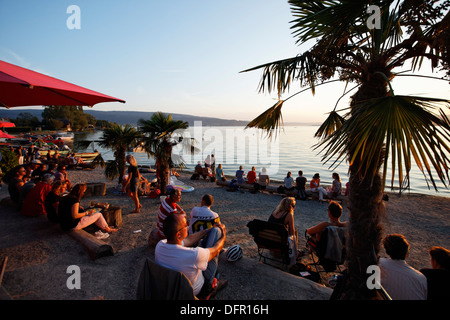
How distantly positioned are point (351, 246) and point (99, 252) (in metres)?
4.39

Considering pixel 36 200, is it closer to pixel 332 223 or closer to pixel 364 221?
pixel 332 223

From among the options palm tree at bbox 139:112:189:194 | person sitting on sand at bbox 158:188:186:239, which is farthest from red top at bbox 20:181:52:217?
palm tree at bbox 139:112:189:194

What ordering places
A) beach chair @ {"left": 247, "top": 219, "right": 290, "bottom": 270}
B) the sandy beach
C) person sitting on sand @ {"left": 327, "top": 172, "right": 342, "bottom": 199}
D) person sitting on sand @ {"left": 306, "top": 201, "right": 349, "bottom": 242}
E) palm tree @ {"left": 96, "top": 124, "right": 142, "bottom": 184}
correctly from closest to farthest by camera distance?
1. the sandy beach
2. beach chair @ {"left": 247, "top": 219, "right": 290, "bottom": 270}
3. person sitting on sand @ {"left": 306, "top": 201, "right": 349, "bottom": 242}
4. person sitting on sand @ {"left": 327, "top": 172, "right": 342, "bottom": 199}
5. palm tree @ {"left": 96, "top": 124, "right": 142, "bottom": 184}

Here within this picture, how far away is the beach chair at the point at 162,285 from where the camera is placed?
95.1 inches

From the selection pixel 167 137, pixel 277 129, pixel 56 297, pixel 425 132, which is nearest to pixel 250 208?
pixel 167 137

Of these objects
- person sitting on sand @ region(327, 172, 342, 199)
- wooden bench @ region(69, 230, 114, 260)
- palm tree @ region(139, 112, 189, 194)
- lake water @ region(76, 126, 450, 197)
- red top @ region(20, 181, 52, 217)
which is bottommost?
lake water @ region(76, 126, 450, 197)

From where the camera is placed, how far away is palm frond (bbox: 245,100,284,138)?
4430 millimetres

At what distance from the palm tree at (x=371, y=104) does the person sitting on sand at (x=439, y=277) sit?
1.96ft

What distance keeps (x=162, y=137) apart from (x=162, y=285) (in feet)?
26.7

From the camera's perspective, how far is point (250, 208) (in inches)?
400

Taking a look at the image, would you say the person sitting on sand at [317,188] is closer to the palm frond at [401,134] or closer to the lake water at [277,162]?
the lake water at [277,162]

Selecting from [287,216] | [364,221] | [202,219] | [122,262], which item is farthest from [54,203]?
[364,221]

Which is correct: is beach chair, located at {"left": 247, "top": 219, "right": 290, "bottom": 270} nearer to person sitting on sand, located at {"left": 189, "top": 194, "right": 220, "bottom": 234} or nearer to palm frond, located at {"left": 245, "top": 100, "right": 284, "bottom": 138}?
person sitting on sand, located at {"left": 189, "top": 194, "right": 220, "bottom": 234}

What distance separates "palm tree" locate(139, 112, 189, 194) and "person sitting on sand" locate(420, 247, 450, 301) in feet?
28.9
